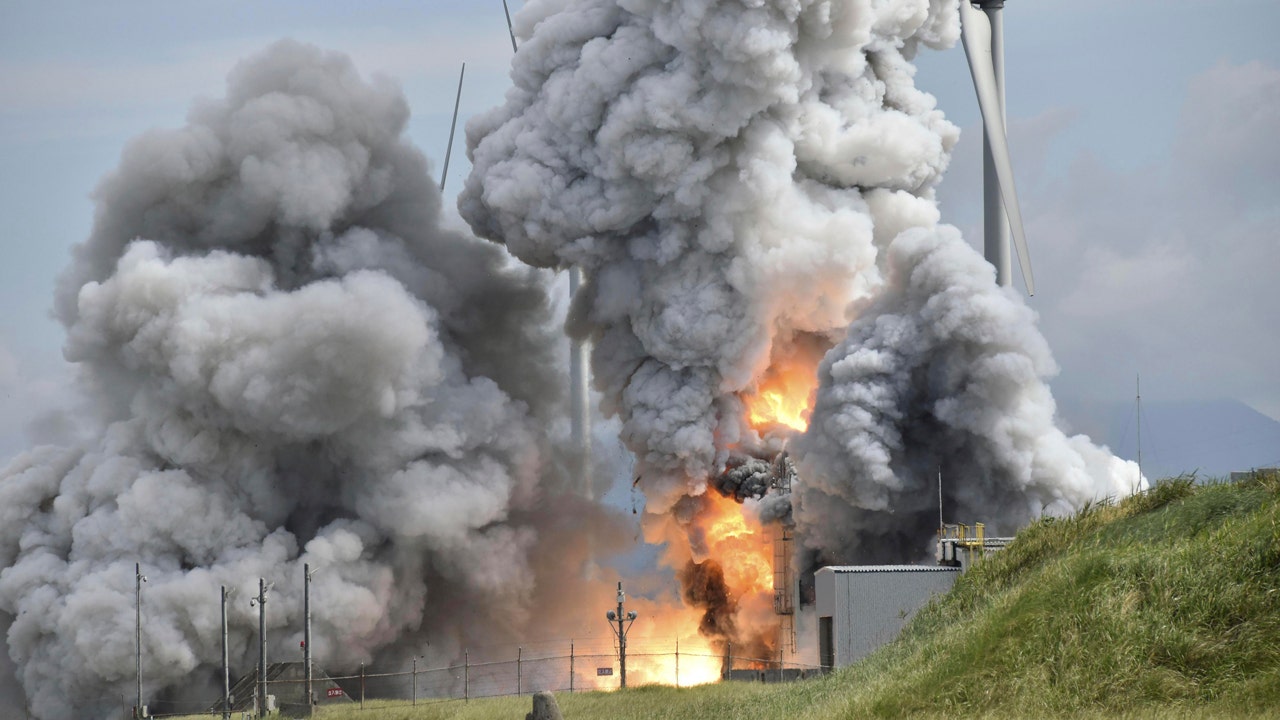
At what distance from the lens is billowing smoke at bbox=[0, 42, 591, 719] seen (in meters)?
69.6

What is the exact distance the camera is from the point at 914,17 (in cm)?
6781

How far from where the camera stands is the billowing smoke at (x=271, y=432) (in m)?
69.6

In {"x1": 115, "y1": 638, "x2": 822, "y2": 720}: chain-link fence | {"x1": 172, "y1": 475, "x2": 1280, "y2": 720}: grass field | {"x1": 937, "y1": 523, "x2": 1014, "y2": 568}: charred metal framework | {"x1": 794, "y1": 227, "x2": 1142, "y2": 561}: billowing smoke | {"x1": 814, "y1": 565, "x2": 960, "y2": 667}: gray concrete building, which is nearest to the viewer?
{"x1": 172, "y1": 475, "x2": 1280, "y2": 720}: grass field

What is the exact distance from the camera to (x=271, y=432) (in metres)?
72.0

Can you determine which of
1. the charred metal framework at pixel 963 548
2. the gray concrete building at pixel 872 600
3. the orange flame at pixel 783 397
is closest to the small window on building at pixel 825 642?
the gray concrete building at pixel 872 600

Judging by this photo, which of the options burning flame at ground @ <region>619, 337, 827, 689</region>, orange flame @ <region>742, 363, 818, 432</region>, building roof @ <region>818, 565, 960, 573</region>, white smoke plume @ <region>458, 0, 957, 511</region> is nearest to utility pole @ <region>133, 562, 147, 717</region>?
burning flame at ground @ <region>619, 337, 827, 689</region>

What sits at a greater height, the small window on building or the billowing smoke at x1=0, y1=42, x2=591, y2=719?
the billowing smoke at x1=0, y1=42, x2=591, y2=719

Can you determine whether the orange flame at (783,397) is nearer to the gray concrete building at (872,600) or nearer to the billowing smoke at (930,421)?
the billowing smoke at (930,421)

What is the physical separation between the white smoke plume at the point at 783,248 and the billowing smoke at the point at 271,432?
6820mm

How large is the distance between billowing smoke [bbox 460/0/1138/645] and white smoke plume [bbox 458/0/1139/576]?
84 mm

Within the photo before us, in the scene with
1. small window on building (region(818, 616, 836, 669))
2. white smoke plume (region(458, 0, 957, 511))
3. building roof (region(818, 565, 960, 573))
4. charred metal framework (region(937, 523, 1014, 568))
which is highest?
white smoke plume (region(458, 0, 957, 511))

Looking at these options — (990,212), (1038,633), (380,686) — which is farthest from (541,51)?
(1038,633)

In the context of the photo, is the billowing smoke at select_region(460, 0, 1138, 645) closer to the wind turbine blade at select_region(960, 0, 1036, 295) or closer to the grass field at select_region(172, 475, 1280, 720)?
the wind turbine blade at select_region(960, 0, 1036, 295)

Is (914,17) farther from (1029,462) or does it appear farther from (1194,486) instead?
(1194,486)
